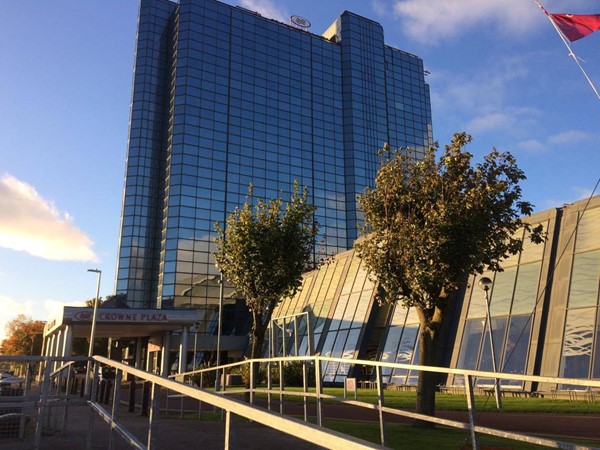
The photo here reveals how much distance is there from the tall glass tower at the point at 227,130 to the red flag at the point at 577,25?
58.1m

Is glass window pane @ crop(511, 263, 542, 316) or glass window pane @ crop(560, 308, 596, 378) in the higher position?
glass window pane @ crop(511, 263, 542, 316)

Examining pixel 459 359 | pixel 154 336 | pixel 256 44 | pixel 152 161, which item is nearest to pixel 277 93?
pixel 256 44

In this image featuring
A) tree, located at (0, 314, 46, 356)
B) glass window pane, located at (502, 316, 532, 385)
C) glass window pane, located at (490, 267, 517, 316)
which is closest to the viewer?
glass window pane, located at (502, 316, 532, 385)

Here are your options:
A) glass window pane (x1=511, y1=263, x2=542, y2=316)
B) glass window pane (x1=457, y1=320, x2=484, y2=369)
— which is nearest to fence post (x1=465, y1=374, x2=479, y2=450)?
glass window pane (x1=457, y1=320, x2=484, y2=369)

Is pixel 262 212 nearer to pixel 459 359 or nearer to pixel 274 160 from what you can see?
pixel 459 359

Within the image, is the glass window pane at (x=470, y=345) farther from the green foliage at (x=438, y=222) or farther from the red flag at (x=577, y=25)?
the red flag at (x=577, y=25)

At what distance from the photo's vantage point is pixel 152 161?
78062 millimetres

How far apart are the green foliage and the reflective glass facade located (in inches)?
204

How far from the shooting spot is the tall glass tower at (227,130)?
69.9 meters

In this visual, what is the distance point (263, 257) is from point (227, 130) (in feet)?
205

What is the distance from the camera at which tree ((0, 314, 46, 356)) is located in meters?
94.0

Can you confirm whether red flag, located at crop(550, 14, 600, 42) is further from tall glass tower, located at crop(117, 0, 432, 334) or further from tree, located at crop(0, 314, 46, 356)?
tree, located at crop(0, 314, 46, 356)

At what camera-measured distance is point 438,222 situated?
472 inches

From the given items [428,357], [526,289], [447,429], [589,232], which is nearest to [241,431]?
[447,429]
